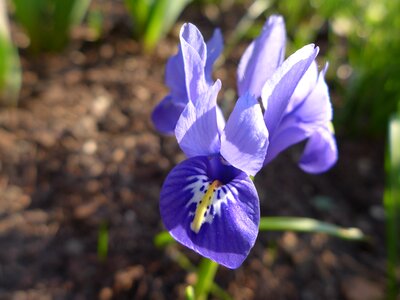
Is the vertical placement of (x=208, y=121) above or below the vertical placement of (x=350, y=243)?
above

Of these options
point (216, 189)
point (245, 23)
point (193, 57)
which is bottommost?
point (245, 23)

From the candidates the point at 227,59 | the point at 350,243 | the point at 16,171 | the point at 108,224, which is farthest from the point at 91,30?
the point at 350,243

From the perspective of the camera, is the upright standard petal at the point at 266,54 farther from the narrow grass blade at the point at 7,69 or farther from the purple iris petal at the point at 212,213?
the narrow grass blade at the point at 7,69

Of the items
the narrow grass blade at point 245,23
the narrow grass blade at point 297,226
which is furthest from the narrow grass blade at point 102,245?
the narrow grass blade at point 245,23

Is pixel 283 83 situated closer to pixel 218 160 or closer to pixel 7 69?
pixel 218 160

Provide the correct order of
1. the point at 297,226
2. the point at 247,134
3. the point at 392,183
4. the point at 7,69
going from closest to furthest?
1. the point at 247,134
2. the point at 297,226
3. the point at 392,183
4. the point at 7,69

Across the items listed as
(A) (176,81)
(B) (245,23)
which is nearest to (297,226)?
(A) (176,81)

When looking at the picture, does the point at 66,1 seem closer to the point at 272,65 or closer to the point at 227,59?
the point at 227,59

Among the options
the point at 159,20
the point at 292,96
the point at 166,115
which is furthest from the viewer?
the point at 159,20
